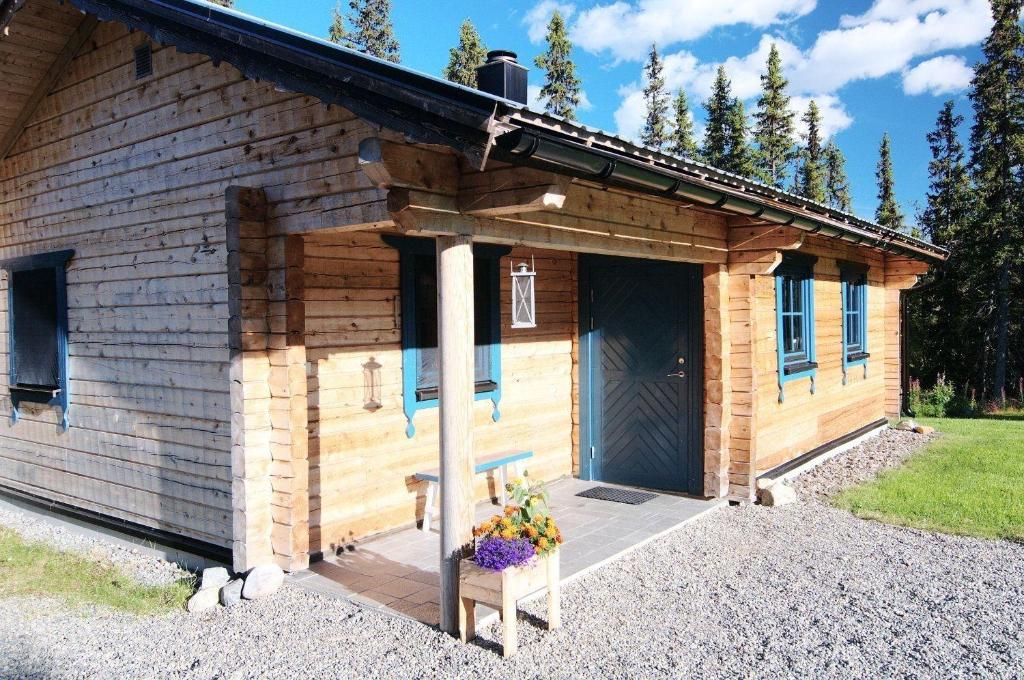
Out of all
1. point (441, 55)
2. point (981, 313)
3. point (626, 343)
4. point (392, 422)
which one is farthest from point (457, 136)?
point (441, 55)

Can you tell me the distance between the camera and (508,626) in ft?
13.1

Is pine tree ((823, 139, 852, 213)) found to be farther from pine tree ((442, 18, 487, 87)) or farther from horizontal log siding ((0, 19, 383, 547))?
horizontal log siding ((0, 19, 383, 547))

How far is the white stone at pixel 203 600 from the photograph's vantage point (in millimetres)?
4828

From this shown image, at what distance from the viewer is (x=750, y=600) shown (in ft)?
15.7

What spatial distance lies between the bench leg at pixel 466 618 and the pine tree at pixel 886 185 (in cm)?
2849

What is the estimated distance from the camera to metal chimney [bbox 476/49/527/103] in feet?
16.9

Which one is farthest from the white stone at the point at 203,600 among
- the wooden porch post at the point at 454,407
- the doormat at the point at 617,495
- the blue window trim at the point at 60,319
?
the doormat at the point at 617,495

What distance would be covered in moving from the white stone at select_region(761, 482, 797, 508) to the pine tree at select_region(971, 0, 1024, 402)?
13401mm

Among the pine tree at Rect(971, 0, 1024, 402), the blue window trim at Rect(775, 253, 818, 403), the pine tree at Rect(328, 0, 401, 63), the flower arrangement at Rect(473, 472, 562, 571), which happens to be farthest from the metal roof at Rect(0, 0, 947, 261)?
the pine tree at Rect(328, 0, 401, 63)

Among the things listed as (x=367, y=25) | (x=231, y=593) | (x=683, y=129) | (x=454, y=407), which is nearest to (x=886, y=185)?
(x=683, y=129)

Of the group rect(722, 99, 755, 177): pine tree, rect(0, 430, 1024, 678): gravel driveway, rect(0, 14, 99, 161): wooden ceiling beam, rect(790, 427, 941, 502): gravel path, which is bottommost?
rect(0, 430, 1024, 678): gravel driveway

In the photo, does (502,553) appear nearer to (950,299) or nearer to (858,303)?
(858,303)

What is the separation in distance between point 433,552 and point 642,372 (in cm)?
289

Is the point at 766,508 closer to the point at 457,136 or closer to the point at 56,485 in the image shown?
the point at 457,136
